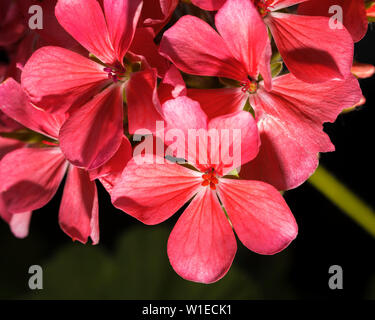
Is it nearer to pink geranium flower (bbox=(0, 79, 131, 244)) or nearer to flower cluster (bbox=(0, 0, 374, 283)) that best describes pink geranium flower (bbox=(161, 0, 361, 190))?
flower cluster (bbox=(0, 0, 374, 283))

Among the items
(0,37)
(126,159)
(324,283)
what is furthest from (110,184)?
(324,283)

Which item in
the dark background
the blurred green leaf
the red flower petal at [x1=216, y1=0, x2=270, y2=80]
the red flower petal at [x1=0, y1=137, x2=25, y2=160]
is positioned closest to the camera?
the red flower petal at [x1=216, y1=0, x2=270, y2=80]

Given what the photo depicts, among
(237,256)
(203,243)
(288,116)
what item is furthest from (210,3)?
(237,256)

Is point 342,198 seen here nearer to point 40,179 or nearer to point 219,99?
point 219,99

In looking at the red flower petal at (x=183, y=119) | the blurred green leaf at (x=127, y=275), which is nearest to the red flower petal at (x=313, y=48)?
the red flower petal at (x=183, y=119)

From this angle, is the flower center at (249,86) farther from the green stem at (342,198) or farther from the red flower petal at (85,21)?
the green stem at (342,198)

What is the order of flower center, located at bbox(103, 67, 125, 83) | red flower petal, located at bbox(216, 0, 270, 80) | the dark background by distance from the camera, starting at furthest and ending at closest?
the dark background
flower center, located at bbox(103, 67, 125, 83)
red flower petal, located at bbox(216, 0, 270, 80)

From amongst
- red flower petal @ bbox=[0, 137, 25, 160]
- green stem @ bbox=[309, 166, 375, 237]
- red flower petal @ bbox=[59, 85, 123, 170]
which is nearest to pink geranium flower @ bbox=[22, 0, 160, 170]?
red flower petal @ bbox=[59, 85, 123, 170]
